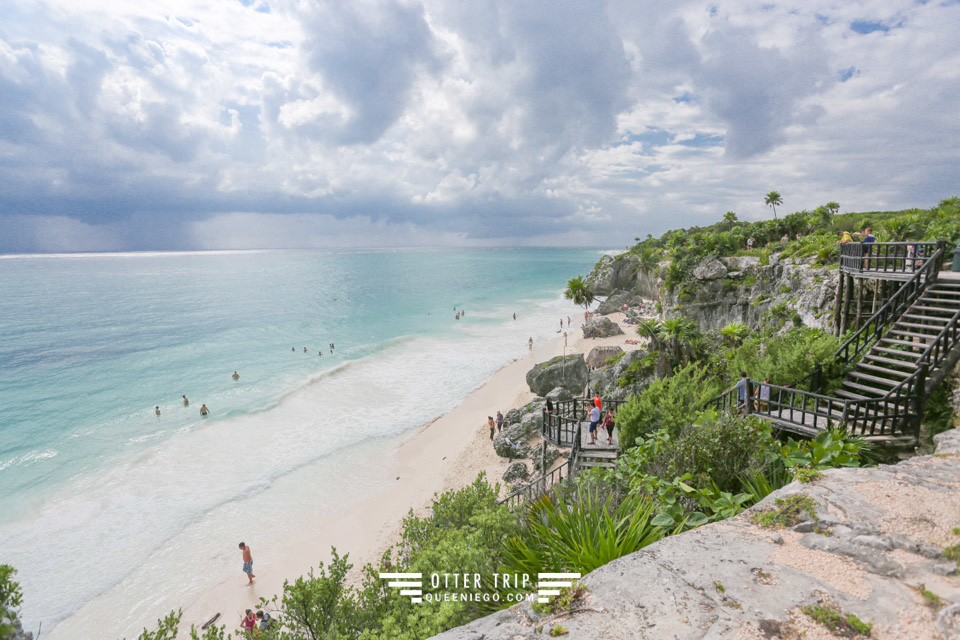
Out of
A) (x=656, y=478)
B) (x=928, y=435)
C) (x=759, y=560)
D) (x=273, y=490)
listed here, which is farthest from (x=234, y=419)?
(x=928, y=435)

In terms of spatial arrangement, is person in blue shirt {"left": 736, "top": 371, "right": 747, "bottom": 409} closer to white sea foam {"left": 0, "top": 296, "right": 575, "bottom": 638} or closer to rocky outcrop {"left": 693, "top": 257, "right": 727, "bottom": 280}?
white sea foam {"left": 0, "top": 296, "right": 575, "bottom": 638}

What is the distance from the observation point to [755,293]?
26.5 metres

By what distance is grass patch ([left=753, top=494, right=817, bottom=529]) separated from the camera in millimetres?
5707

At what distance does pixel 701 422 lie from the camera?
961 centimetres

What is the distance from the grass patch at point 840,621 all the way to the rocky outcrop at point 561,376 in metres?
25.3

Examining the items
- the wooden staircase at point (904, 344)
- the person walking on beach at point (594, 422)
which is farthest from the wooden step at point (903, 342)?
the person walking on beach at point (594, 422)

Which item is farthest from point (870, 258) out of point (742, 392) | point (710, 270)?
point (710, 270)

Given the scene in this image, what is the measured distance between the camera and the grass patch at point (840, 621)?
12.8ft

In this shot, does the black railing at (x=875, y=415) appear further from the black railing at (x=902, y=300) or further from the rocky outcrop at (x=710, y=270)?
the rocky outcrop at (x=710, y=270)

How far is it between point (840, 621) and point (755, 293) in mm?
26914

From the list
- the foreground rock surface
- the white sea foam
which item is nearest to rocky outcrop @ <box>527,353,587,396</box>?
the white sea foam

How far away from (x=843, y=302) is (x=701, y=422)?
11.8 m

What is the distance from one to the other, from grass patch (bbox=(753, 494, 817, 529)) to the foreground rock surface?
0.11m

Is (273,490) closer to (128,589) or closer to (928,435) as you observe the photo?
(128,589)
